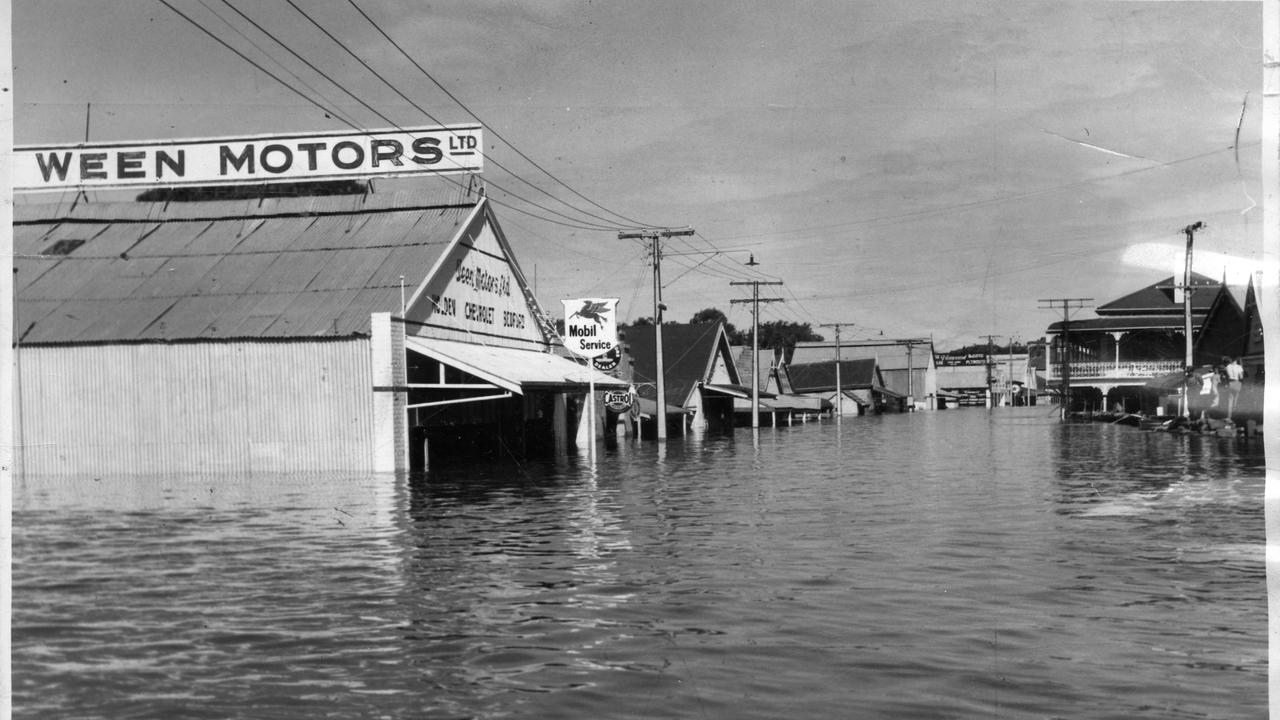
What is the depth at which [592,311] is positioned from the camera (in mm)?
32469

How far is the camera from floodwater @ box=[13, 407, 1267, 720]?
Answer: 237 inches

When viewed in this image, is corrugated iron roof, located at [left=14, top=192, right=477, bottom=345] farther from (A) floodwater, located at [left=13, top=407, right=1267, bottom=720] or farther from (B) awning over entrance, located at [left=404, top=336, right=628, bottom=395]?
(A) floodwater, located at [left=13, top=407, right=1267, bottom=720]

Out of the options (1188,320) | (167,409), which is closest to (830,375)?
(1188,320)

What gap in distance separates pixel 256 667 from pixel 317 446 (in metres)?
12.1

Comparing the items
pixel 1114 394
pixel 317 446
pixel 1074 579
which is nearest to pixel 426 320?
pixel 317 446

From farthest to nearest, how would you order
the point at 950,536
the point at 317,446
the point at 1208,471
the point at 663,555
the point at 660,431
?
the point at 660,431, the point at 1208,471, the point at 317,446, the point at 950,536, the point at 663,555

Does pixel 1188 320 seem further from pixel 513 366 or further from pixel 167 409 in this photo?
pixel 167 409

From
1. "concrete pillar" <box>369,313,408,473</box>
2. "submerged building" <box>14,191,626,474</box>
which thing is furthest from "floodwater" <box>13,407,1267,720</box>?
"concrete pillar" <box>369,313,408,473</box>

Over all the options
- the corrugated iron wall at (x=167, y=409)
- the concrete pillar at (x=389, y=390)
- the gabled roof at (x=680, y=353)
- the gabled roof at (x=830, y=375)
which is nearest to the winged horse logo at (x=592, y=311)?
the concrete pillar at (x=389, y=390)

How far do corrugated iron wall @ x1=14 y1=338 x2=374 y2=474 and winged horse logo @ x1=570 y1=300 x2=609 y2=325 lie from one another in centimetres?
1424

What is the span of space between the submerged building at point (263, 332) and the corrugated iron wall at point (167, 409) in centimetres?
3

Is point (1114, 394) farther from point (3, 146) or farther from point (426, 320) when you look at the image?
point (3, 146)

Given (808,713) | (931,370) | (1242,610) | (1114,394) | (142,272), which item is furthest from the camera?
(931,370)

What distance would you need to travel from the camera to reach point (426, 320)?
25.0m
